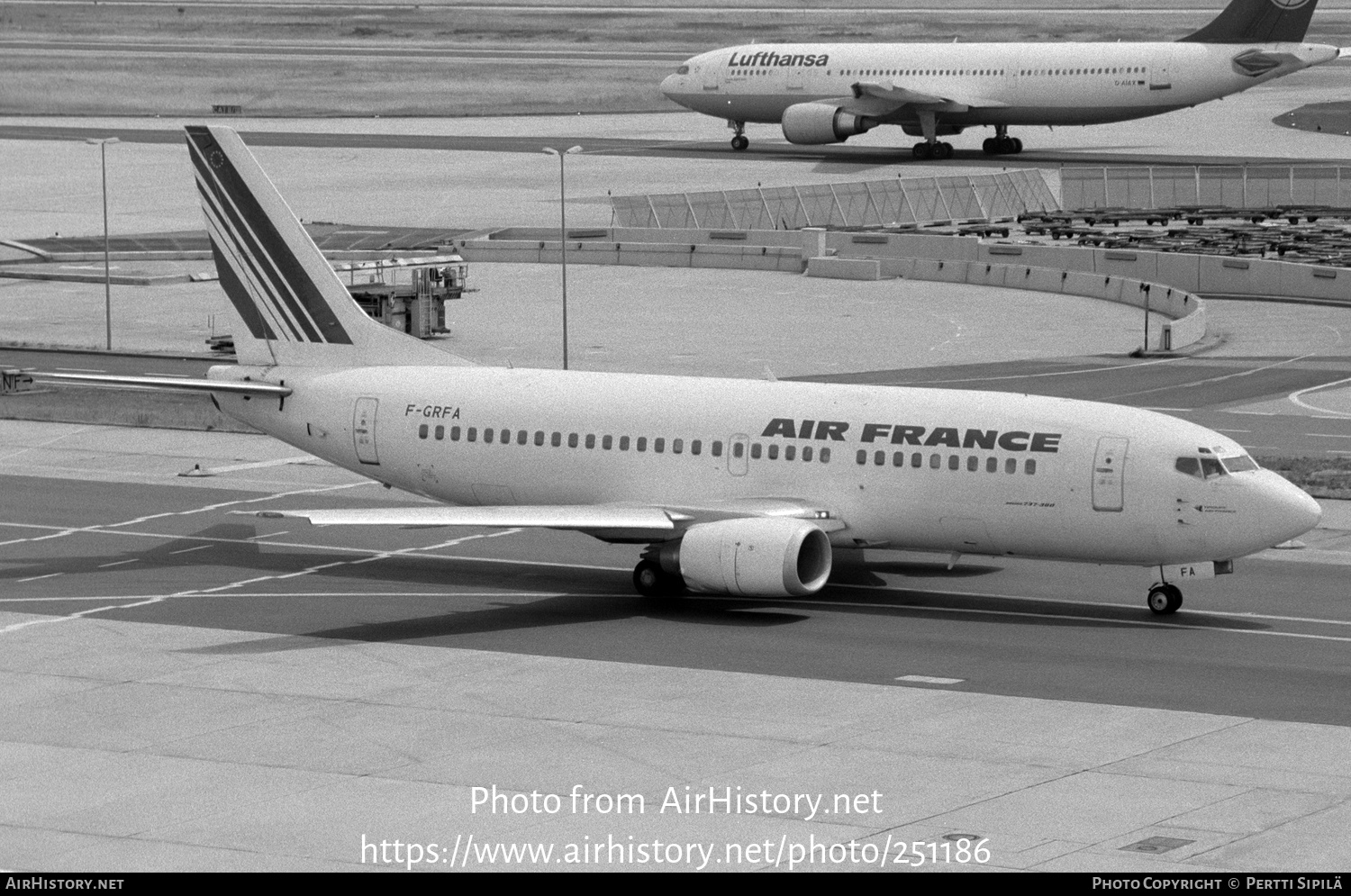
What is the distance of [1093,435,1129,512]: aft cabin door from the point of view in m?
39.9

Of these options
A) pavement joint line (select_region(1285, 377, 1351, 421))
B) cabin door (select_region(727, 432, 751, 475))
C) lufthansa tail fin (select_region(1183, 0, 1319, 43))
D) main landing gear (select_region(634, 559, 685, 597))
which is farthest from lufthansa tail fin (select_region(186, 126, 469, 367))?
lufthansa tail fin (select_region(1183, 0, 1319, 43))

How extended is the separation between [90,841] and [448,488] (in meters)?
20.2

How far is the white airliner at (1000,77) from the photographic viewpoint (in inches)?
5074

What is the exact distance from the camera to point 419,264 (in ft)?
306

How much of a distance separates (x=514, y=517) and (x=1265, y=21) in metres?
98.5

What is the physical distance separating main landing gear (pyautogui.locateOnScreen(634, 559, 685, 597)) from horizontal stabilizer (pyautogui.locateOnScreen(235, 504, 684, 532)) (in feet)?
A: 3.33

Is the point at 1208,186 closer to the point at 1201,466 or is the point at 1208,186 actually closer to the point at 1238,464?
the point at 1238,464

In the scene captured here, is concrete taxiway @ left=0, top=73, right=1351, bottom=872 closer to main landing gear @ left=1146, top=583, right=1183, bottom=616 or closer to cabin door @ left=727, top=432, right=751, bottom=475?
main landing gear @ left=1146, top=583, right=1183, bottom=616

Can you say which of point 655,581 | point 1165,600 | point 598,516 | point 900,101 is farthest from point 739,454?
point 900,101

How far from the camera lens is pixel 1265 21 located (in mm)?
128875

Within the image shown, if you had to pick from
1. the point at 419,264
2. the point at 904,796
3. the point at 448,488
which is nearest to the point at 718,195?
the point at 419,264

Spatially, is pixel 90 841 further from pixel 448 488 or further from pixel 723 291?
pixel 723 291

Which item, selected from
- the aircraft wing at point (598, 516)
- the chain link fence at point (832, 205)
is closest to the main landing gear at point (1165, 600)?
the aircraft wing at point (598, 516)

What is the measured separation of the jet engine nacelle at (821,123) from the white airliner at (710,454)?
90.0 metres
